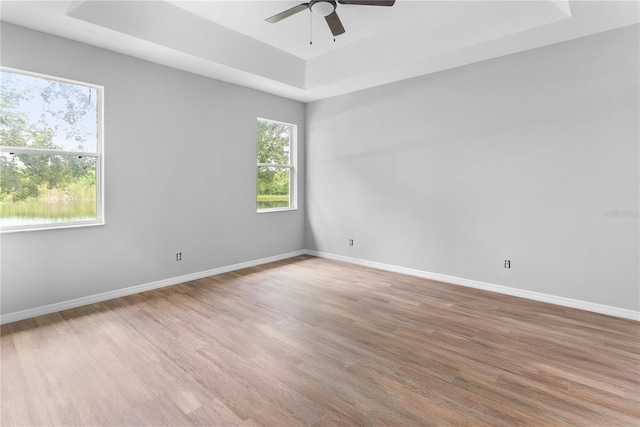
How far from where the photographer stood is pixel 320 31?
3.92 meters

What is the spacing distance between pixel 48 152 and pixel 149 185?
38.3 inches

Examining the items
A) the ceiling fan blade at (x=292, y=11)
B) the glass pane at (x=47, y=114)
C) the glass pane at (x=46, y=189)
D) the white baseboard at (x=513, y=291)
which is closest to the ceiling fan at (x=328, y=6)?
the ceiling fan blade at (x=292, y=11)

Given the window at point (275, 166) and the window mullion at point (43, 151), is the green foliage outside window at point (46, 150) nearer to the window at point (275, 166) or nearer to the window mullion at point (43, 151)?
the window mullion at point (43, 151)

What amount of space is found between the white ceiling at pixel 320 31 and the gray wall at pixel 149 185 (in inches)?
8.9

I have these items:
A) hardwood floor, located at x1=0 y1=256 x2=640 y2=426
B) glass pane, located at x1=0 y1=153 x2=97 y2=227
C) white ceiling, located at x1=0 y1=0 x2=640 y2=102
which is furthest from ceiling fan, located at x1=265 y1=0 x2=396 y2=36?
hardwood floor, located at x1=0 y1=256 x2=640 y2=426

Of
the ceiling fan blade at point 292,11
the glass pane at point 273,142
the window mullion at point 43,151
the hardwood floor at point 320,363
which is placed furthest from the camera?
the glass pane at point 273,142

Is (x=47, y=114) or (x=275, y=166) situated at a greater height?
(x=47, y=114)

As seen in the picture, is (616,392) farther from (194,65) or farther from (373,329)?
(194,65)

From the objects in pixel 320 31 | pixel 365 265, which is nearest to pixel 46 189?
pixel 320 31

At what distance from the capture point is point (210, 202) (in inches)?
178

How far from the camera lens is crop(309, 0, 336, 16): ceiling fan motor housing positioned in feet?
9.23

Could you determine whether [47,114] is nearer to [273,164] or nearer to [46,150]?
[46,150]

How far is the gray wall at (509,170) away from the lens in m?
3.18

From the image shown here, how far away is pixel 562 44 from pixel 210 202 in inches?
177
